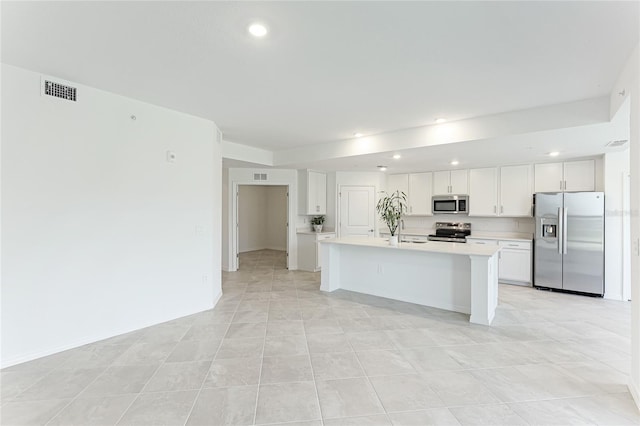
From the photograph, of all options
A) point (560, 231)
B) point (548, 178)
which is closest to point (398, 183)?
point (548, 178)

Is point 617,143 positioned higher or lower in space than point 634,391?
higher

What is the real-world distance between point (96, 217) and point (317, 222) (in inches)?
180

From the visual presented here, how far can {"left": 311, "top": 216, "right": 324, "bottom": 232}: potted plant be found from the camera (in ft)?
22.6

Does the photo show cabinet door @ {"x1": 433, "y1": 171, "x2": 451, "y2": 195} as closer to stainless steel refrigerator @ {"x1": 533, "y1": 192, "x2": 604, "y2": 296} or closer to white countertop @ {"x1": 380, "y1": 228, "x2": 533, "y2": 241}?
white countertop @ {"x1": 380, "y1": 228, "x2": 533, "y2": 241}

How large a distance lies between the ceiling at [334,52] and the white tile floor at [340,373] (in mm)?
2622

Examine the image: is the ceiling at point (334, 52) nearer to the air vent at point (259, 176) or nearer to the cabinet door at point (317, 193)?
the air vent at point (259, 176)

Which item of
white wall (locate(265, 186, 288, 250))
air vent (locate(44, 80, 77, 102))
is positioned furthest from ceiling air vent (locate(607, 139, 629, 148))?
white wall (locate(265, 186, 288, 250))

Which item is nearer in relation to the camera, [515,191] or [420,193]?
[515,191]

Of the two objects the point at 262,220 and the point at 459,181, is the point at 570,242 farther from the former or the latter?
the point at 262,220

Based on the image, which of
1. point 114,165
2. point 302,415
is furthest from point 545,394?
point 114,165

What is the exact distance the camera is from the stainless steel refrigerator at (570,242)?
462 cm

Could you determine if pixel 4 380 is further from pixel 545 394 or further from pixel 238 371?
pixel 545 394

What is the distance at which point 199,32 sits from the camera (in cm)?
205

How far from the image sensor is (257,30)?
201 centimetres
